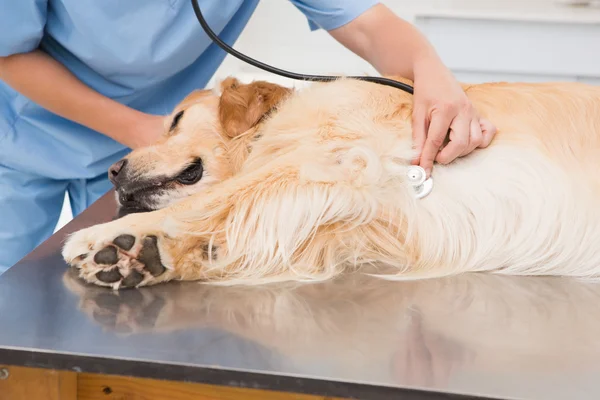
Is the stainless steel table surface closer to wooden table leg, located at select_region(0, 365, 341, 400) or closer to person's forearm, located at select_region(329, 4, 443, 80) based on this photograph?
wooden table leg, located at select_region(0, 365, 341, 400)

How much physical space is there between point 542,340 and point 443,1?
317 centimetres

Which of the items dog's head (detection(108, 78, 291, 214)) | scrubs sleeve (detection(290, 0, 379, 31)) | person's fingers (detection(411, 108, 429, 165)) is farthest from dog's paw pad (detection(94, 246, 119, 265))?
scrubs sleeve (detection(290, 0, 379, 31))

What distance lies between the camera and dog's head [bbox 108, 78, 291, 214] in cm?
135

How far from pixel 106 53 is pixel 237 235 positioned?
0.63m

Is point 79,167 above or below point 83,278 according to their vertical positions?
below

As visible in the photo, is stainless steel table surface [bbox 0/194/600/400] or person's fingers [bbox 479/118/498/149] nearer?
stainless steel table surface [bbox 0/194/600/400]

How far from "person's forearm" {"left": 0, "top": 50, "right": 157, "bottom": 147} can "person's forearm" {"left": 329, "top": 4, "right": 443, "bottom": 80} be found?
517 mm

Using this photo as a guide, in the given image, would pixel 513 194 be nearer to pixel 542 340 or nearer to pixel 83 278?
pixel 542 340

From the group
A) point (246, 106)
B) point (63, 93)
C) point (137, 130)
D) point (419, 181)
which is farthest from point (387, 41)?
point (63, 93)

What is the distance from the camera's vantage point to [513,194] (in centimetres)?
114

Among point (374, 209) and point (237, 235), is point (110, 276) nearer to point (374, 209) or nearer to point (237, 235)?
point (237, 235)

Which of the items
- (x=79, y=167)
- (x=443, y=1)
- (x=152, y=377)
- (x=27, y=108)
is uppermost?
(x=152, y=377)

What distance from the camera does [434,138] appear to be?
45.1 inches

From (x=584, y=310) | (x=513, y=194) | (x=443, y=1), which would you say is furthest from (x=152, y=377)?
(x=443, y=1)
